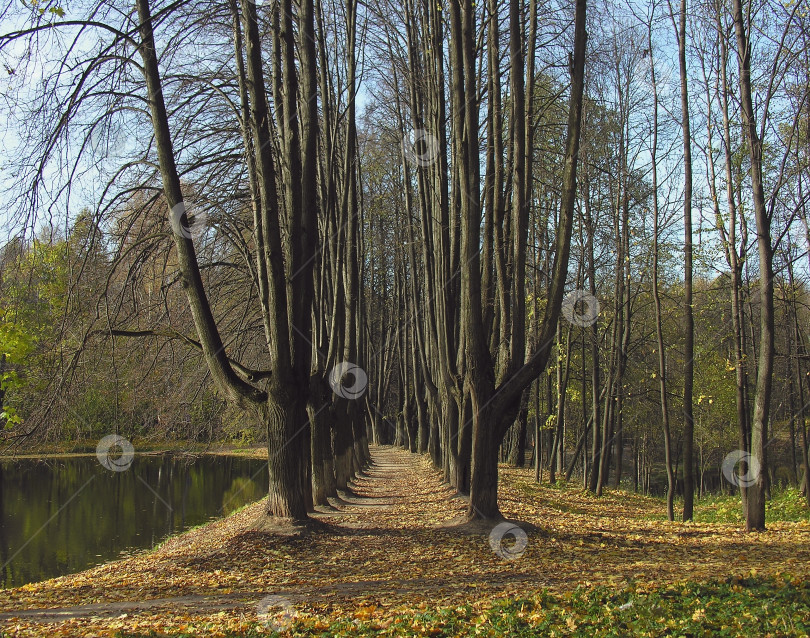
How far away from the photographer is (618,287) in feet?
60.4

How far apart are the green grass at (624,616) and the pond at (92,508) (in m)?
5.10

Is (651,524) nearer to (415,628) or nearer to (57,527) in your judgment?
(415,628)

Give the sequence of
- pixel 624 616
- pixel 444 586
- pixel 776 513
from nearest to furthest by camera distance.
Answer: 1. pixel 624 616
2. pixel 444 586
3. pixel 776 513

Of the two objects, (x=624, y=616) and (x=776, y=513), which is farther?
(x=776, y=513)

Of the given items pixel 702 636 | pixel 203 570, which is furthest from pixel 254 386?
pixel 702 636

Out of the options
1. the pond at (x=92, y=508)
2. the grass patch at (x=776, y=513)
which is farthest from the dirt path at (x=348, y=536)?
the grass patch at (x=776, y=513)

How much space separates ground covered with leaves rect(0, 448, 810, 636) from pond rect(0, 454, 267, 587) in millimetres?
2170

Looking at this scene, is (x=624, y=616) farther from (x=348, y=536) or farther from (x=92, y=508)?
(x=92, y=508)

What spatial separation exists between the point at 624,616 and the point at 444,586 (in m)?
2.34

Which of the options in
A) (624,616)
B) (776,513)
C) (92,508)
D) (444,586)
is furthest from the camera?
(92,508)

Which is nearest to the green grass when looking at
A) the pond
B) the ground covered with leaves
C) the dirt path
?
the ground covered with leaves

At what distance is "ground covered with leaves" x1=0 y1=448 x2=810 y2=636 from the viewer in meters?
5.09

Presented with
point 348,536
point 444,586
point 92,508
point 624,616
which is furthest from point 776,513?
point 92,508

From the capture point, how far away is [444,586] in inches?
274
